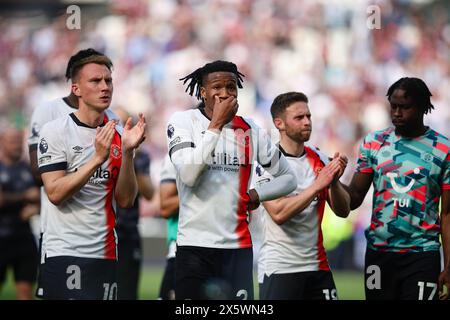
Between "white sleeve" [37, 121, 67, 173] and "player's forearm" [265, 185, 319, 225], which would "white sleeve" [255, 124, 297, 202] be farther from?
"white sleeve" [37, 121, 67, 173]

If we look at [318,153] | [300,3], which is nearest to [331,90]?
[300,3]

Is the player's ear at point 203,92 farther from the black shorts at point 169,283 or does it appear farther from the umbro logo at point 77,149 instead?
the black shorts at point 169,283

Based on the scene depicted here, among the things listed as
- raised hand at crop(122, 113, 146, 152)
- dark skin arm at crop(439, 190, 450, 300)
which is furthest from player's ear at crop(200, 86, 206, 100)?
dark skin arm at crop(439, 190, 450, 300)

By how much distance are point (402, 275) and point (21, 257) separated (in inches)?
218

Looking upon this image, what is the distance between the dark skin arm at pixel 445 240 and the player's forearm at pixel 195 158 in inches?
77.4

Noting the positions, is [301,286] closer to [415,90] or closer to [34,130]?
[415,90]

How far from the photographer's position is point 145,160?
9.91m

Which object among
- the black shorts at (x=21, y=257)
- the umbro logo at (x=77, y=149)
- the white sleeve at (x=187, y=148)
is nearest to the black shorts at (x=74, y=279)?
the umbro logo at (x=77, y=149)

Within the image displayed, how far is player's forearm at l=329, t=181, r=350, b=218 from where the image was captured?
22.8 feet

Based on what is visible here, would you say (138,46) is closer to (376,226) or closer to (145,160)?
(145,160)

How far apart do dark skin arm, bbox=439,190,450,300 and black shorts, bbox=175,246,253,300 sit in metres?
1.54

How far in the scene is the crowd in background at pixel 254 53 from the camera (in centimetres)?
1866

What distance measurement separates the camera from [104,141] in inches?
246
